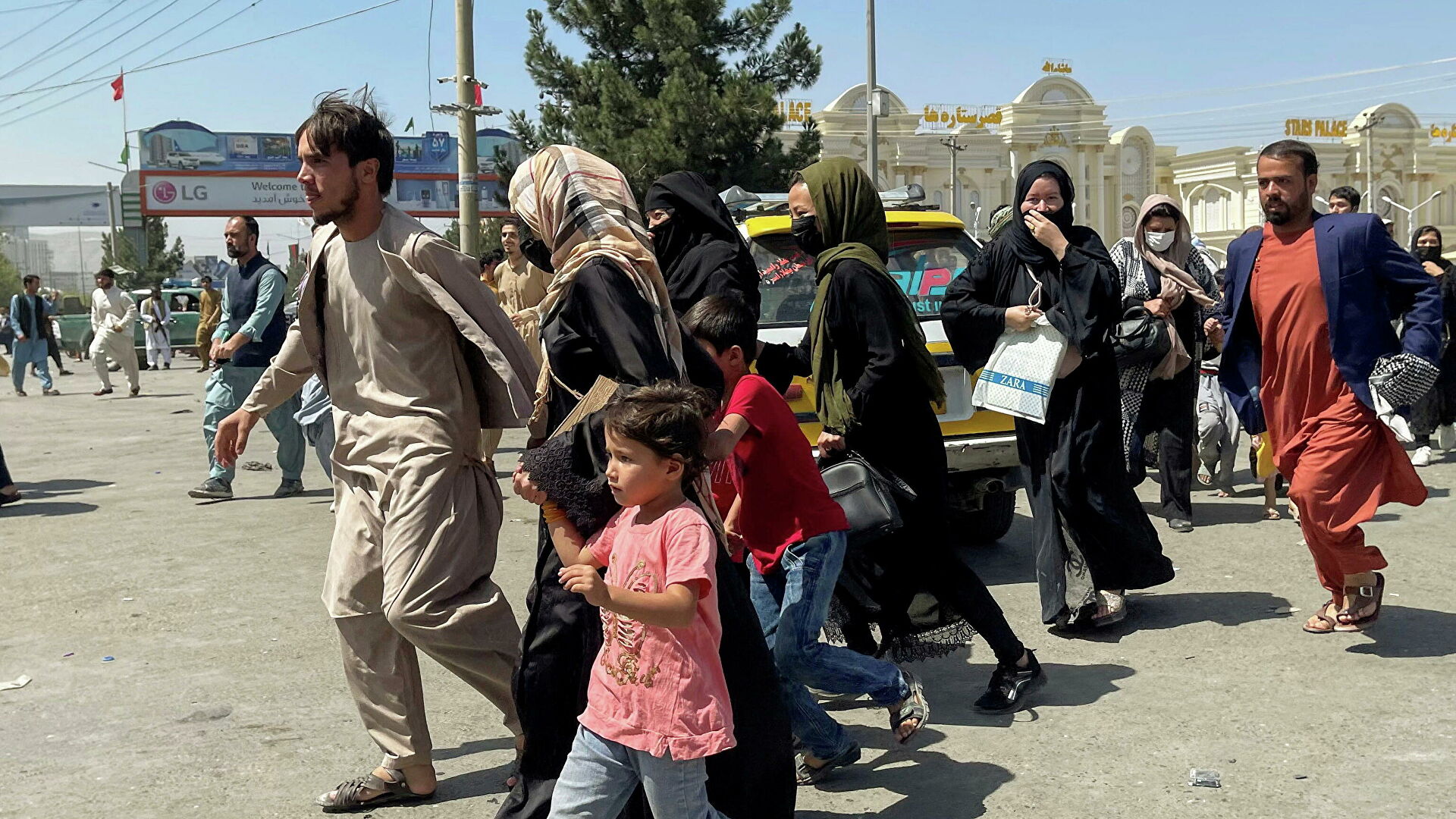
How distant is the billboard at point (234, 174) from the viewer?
6656 cm

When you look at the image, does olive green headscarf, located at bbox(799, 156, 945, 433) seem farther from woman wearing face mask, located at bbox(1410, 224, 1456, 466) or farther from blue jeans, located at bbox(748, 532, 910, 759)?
woman wearing face mask, located at bbox(1410, 224, 1456, 466)

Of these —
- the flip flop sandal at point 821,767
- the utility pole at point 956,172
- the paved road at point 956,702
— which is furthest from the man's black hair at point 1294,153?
the utility pole at point 956,172

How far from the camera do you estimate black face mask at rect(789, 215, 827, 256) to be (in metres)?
5.09

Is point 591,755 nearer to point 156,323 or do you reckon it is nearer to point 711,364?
point 711,364

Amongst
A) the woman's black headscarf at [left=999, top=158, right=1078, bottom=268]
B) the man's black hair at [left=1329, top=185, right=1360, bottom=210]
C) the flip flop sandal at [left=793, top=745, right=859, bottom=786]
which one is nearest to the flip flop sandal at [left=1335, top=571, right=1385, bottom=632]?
the woman's black headscarf at [left=999, top=158, right=1078, bottom=268]

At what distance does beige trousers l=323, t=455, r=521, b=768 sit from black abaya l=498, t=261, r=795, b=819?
465 mm

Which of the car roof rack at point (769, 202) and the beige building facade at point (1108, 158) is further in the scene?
the beige building facade at point (1108, 158)

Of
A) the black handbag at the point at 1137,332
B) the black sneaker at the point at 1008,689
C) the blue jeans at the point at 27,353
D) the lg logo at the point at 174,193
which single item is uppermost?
the lg logo at the point at 174,193

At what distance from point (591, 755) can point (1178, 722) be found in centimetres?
246

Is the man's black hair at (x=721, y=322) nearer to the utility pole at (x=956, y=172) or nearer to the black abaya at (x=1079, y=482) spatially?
the black abaya at (x=1079, y=482)

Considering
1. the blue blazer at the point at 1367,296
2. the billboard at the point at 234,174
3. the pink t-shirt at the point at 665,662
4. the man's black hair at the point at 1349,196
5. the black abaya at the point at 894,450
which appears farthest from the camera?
the billboard at the point at 234,174

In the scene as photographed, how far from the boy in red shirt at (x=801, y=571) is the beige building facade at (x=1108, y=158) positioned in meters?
66.4

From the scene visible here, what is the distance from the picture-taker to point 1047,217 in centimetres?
584

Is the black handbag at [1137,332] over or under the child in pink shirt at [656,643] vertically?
over
